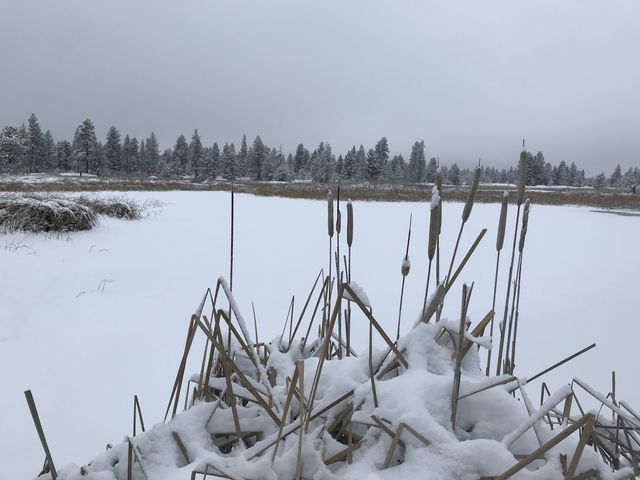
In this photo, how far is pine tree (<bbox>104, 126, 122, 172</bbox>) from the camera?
209ft

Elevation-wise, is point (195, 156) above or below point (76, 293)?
above

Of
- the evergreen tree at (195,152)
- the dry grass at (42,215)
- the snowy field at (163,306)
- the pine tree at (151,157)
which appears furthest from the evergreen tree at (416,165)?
the dry grass at (42,215)

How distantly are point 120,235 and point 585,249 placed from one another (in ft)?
26.0

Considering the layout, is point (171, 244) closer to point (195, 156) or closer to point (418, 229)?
point (418, 229)

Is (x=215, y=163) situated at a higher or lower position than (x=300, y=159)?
lower

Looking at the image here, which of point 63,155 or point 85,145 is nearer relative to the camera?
point 85,145

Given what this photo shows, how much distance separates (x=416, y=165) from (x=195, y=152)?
4412cm

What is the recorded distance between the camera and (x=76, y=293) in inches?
130

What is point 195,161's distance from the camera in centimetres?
6462

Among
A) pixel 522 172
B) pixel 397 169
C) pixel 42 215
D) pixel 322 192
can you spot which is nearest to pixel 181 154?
pixel 397 169

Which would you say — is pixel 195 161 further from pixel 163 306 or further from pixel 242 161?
pixel 163 306

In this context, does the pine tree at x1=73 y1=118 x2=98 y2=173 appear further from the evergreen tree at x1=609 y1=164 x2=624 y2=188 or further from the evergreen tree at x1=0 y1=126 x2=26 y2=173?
the evergreen tree at x1=609 y1=164 x2=624 y2=188

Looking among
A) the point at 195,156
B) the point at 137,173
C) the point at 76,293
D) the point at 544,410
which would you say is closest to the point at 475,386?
the point at 544,410

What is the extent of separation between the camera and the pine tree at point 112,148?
6359 centimetres
